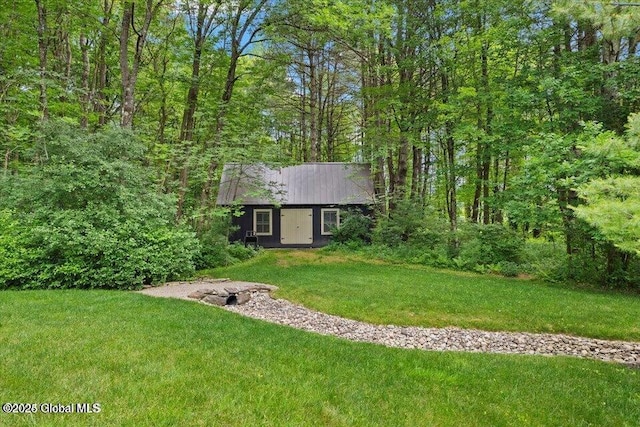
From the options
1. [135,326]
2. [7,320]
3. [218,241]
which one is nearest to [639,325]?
[135,326]

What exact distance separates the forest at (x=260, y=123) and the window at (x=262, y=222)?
2.01 m

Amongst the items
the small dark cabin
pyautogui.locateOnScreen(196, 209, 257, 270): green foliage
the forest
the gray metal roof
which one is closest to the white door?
the small dark cabin

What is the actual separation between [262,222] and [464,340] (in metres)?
11.6

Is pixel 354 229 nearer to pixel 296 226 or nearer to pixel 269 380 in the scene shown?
pixel 296 226

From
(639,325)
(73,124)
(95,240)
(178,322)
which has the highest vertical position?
(73,124)

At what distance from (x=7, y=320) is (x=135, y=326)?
1613 millimetres

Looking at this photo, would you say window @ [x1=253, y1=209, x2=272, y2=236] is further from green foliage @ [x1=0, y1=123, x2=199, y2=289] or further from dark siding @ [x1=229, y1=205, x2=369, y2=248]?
green foliage @ [x1=0, y1=123, x2=199, y2=289]

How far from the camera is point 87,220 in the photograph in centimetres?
771

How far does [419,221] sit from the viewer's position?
1309 centimetres

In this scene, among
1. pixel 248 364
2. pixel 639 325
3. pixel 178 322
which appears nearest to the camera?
pixel 248 364

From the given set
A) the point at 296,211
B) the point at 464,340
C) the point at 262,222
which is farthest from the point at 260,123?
the point at 464,340

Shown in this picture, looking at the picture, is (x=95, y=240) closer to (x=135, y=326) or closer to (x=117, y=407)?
(x=135, y=326)

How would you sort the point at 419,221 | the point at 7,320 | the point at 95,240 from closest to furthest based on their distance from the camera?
the point at 7,320, the point at 95,240, the point at 419,221

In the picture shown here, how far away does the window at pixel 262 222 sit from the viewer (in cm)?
1583
